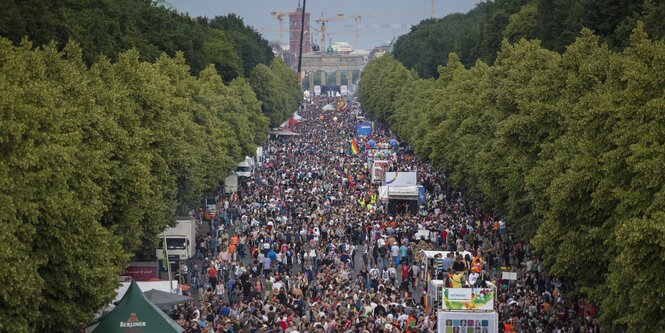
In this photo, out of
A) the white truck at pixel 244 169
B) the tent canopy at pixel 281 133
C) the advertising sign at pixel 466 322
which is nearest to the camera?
the advertising sign at pixel 466 322

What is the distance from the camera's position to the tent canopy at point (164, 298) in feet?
131

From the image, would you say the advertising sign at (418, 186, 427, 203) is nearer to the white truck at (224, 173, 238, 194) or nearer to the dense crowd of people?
the dense crowd of people

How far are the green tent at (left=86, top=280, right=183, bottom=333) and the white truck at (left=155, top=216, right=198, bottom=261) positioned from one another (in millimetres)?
18385

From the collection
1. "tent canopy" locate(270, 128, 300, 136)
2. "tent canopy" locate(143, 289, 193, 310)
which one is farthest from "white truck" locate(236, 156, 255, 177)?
"tent canopy" locate(143, 289, 193, 310)

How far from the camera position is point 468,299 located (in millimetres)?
36906

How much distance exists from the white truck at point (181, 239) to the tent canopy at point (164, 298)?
11736mm

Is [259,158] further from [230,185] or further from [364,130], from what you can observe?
[364,130]

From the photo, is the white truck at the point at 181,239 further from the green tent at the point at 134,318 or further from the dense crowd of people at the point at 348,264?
the green tent at the point at 134,318

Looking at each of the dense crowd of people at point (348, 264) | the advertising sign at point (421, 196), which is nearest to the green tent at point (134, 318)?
the dense crowd of people at point (348, 264)

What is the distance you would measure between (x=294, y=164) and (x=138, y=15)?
18.1 meters

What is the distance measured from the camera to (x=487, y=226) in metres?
63.8

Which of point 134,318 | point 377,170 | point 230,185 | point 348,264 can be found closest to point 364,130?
point 377,170

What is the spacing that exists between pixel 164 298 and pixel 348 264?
14.9 meters

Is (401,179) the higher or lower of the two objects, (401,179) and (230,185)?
the higher
